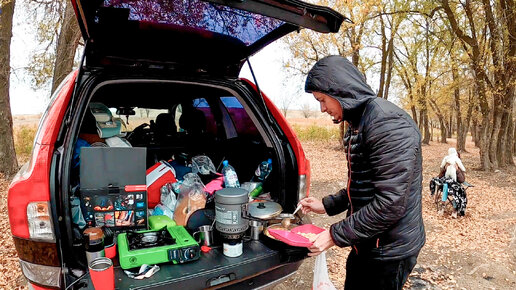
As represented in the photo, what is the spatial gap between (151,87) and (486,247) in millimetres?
4894

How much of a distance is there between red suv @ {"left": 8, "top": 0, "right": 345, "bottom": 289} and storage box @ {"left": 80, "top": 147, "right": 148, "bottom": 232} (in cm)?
15

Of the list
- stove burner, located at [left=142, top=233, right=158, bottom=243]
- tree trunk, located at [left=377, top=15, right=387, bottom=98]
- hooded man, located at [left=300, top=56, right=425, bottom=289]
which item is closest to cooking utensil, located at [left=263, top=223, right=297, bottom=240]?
hooded man, located at [left=300, top=56, right=425, bottom=289]

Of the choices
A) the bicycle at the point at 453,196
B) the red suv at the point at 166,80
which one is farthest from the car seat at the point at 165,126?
the bicycle at the point at 453,196

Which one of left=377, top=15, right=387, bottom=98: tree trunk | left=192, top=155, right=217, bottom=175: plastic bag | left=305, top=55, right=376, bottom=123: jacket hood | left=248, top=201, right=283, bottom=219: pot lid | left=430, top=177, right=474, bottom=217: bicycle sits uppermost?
left=377, top=15, right=387, bottom=98: tree trunk

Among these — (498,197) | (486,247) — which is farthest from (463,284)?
(498,197)

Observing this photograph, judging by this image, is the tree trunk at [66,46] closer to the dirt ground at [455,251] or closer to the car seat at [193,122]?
the dirt ground at [455,251]

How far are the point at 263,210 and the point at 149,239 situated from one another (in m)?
0.71

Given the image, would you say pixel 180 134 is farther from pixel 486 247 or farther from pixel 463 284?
pixel 486 247

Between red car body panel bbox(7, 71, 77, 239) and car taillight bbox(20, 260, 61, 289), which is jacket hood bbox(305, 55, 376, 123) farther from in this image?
car taillight bbox(20, 260, 61, 289)

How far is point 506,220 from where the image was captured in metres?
5.62

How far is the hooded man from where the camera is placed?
1.37m

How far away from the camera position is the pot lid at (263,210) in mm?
1983

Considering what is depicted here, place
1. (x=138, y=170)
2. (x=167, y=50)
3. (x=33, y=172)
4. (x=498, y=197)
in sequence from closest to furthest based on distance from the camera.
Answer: (x=33, y=172), (x=138, y=170), (x=167, y=50), (x=498, y=197)

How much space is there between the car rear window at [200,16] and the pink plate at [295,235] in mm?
1244
